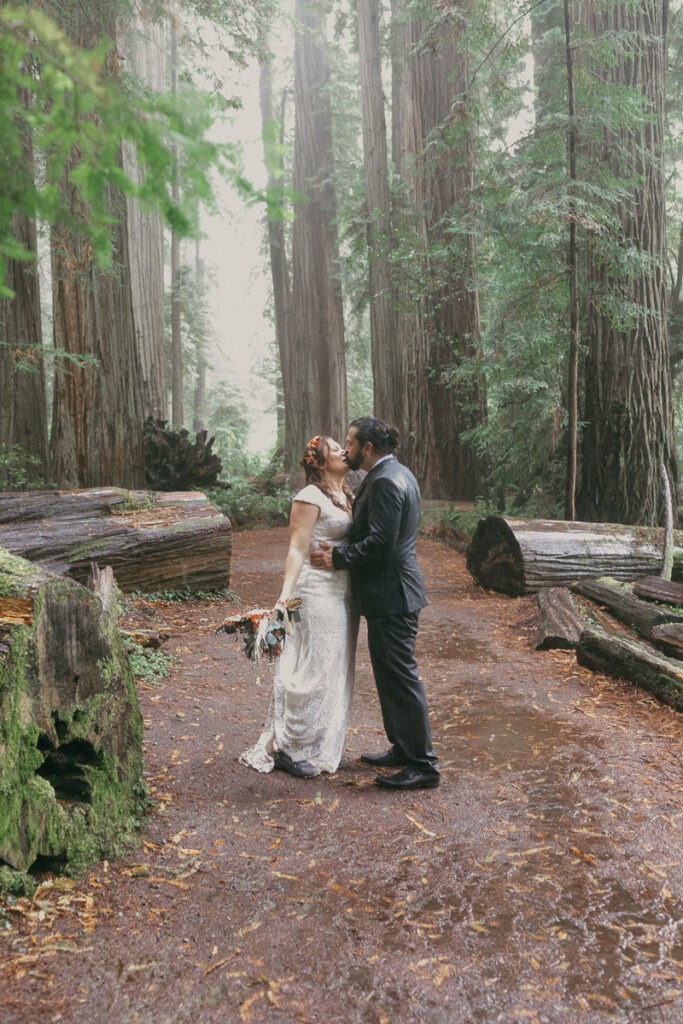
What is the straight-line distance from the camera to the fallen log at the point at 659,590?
304 inches

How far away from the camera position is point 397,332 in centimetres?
1600

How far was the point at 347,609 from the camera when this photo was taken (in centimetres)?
450

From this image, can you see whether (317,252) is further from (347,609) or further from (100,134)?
(100,134)

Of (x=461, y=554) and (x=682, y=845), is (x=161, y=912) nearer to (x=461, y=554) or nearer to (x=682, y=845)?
(x=682, y=845)

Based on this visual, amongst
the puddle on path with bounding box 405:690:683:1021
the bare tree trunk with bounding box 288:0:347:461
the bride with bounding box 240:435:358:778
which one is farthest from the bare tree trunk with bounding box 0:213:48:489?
the bare tree trunk with bounding box 288:0:347:461

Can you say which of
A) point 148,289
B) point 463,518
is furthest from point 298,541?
point 148,289

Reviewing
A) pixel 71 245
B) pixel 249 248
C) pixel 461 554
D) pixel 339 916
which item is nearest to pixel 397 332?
pixel 461 554

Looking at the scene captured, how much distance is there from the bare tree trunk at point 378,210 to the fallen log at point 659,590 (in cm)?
844

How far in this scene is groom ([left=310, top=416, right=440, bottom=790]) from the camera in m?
4.25

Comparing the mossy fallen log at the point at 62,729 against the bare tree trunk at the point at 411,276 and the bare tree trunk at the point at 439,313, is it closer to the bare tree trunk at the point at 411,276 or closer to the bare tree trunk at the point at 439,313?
the bare tree trunk at the point at 439,313

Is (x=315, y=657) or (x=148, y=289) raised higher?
(x=148, y=289)

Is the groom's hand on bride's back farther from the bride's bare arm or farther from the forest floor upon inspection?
the forest floor

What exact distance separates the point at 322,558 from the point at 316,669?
0.63m

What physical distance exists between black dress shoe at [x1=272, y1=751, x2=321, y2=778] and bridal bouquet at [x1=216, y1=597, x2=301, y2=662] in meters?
0.71
